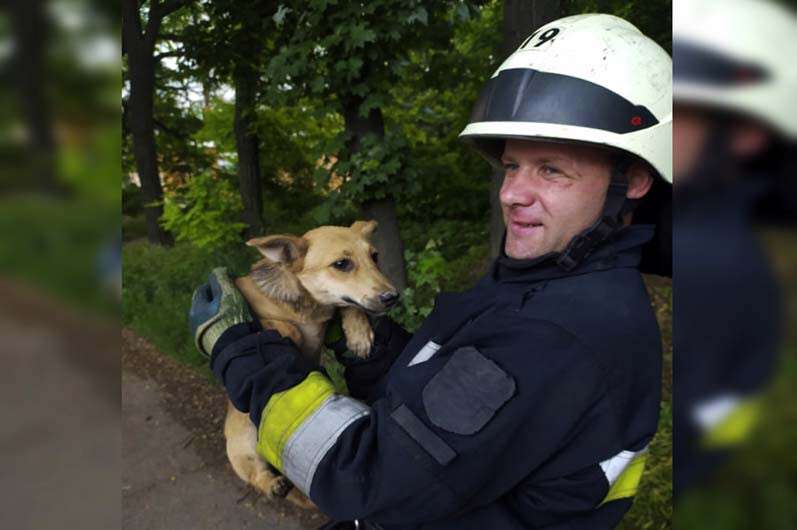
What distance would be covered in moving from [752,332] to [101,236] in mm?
554

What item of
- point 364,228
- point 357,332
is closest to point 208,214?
point 364,228

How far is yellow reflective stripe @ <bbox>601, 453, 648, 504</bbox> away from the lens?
130 cm

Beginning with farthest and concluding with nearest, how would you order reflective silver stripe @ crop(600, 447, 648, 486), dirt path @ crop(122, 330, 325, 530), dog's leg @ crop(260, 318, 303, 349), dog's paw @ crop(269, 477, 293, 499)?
dirt path @ crop(122, 330, 325, 530) → dog's paw @ crop(269, 477, 293, 499) → dog's leg @ crop(260, 318, 303, 349) → reflective silver stripe @ crop(600, 447, 648, 486)

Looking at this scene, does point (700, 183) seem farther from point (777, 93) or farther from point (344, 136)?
point (344, 136)

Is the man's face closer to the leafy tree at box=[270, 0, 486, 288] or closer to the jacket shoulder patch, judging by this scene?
the jacket shoulder patch

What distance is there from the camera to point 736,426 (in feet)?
1.24

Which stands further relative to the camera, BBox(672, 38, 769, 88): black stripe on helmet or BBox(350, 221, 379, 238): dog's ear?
BBox(350, 221, 379, 238): dog's ear

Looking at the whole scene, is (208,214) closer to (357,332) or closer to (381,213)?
(381,213)

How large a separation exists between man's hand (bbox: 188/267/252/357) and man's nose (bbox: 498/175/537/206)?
0.84 m

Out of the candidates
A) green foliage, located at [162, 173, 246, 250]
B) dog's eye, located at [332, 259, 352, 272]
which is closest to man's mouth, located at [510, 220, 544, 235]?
dog's eye, located at [332, 259, 352, 272]

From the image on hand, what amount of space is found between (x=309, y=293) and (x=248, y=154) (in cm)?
88

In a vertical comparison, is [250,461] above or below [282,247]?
below

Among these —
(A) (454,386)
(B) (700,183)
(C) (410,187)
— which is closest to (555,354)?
(A) (454,386)

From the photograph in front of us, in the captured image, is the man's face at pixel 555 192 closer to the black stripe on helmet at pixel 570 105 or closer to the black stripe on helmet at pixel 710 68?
the black stripe on helmet at pixel 570 105
